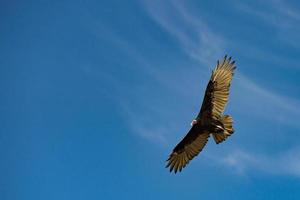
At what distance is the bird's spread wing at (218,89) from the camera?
130ft

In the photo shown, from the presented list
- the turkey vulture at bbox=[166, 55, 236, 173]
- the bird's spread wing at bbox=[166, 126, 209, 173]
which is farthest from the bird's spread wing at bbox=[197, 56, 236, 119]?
the bird's spread wing at bbox=[166, 126, 209, 173]

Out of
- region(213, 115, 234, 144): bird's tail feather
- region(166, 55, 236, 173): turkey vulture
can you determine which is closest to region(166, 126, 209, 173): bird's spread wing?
region(166, 55, 236, 173): turkey vulture

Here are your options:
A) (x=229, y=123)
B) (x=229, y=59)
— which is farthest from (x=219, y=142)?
(x=229, y=59)

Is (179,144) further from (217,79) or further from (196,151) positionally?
(217,79)

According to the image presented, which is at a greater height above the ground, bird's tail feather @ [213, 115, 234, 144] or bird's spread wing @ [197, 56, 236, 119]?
bird's spread wing @ [197, 56, 236, 119]

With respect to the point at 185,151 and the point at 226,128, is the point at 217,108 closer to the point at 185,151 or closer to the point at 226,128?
the point at 226,128

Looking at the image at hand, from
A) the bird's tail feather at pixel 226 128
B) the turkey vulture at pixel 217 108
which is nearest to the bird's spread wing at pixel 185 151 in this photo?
the turkey vulture at pixel 217 108

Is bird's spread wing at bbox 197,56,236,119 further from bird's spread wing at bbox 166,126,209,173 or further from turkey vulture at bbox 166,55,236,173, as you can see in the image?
bird's spread wing at bbox 166,126,209,173

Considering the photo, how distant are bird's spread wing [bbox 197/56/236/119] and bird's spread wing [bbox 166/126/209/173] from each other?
7.86 ft

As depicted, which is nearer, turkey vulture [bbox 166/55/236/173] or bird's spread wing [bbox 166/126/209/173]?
turkey vulture [bbox 166/55/236/173]

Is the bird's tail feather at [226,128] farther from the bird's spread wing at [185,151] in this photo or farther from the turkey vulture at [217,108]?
the bird's spread wing at [185,151]

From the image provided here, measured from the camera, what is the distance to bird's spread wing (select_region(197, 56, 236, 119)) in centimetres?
3950

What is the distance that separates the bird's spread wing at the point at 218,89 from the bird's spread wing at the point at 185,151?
240cm

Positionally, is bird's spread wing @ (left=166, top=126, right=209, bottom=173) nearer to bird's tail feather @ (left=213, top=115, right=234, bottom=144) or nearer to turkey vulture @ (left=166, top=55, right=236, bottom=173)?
turkey vulture @ (left=166, top=55, right=236, bottom=173)
